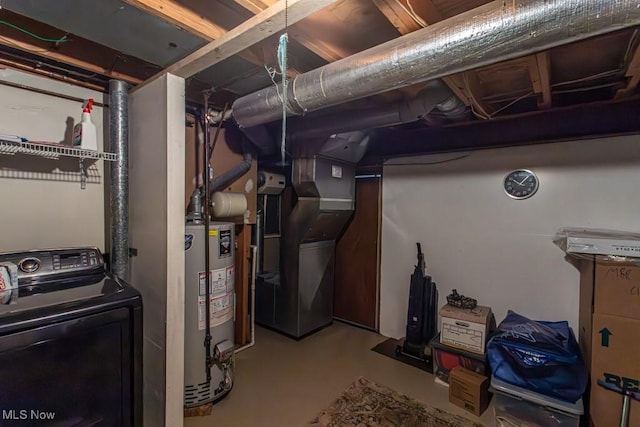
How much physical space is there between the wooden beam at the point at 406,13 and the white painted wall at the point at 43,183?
184 cm

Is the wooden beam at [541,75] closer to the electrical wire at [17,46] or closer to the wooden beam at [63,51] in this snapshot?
the wooden beam at [63,51]

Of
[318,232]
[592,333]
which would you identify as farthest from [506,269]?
[318,232]

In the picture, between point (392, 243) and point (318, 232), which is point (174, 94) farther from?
point (392, 243)

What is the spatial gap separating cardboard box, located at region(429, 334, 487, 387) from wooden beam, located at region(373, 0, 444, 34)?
7.58ft

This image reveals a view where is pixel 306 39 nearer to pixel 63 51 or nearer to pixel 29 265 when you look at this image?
pixel 63 51

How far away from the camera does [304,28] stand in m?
1.53

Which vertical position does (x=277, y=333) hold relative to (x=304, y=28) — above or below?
below

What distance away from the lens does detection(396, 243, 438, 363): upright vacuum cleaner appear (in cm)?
296

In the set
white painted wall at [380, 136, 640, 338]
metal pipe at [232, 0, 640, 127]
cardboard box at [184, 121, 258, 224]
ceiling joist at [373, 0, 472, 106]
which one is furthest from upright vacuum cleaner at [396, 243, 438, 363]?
ceiling joist at [373, 0, 472, 106]

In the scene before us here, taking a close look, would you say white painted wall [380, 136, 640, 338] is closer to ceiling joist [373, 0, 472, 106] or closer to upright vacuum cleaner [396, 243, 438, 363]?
upright vacuum cleaner [396, 243, 438, 363]

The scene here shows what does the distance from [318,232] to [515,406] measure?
84.7 inches

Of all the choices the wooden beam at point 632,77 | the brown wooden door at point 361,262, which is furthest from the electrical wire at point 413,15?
the brown wooden door at point 361,262

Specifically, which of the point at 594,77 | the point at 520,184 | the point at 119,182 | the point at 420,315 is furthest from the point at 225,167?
the point at 594,77

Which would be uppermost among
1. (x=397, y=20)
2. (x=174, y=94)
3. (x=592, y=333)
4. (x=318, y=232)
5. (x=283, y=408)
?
(x=397, y=20)
